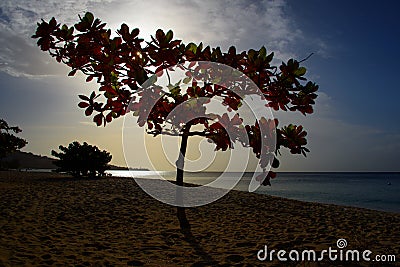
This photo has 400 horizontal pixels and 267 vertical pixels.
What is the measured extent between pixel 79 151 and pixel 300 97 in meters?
20.2

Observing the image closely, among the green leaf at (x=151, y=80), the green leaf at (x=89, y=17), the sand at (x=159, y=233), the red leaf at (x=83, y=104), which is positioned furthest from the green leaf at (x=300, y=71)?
the sand at (x=159, y=233)

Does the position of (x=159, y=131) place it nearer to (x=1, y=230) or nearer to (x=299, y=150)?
(x=299, y=150)

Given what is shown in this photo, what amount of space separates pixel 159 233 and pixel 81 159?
53.2ft

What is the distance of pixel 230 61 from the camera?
3.49 metres

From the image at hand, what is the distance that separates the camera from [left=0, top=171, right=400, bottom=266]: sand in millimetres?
4523

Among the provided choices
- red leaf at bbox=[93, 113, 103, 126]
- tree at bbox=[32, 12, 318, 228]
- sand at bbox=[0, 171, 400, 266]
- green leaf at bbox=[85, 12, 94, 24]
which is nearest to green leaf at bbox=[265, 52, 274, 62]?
tree at bbox=[32, 12, 318, 228]

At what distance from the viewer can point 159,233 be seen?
6176 millimetres

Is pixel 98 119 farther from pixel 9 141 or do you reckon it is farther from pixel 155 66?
pixel 9 141

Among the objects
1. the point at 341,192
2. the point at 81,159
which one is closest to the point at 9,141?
the point at 81,159

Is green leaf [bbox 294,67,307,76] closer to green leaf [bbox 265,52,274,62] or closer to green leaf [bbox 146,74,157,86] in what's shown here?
green leaf [bbox 265,52,274,62]

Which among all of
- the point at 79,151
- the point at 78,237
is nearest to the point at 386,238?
the point at 78,237

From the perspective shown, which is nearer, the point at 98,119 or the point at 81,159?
the point at 98,119

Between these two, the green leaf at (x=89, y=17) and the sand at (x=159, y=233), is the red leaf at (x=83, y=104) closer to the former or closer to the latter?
the green leaf at (x=89, y=17)

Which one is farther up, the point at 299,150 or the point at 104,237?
the point at 299,150
